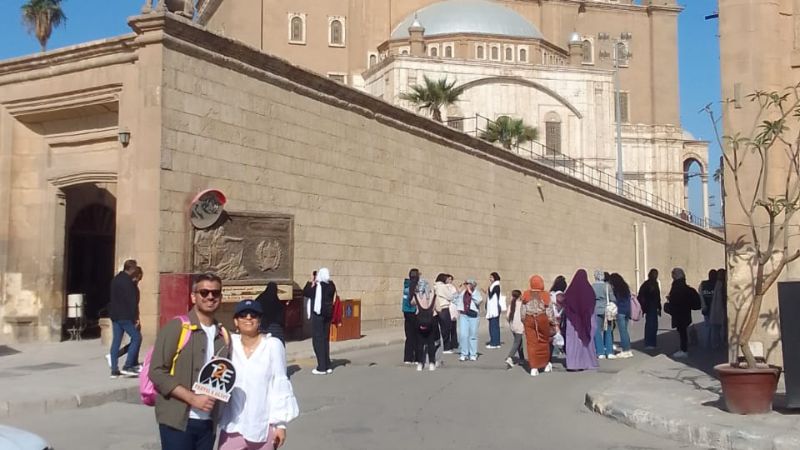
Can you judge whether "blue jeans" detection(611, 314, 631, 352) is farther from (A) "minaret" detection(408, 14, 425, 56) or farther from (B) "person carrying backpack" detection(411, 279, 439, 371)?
(A) "minaret" detection(408, 14, 425, 56)

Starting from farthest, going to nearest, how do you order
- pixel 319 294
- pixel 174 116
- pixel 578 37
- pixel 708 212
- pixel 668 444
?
pixel 708 212 < pixel 578 37 < pixel 174 116 < pixel 319 294 < pixel 668 444

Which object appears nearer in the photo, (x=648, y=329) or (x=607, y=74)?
(x=648, y=329)

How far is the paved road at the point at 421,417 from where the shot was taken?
318 inches

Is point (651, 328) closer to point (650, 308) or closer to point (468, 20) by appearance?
point (650, 308)

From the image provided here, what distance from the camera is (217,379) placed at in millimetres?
4398

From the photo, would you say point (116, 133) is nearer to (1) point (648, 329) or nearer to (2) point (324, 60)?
(1) point (648, 329)

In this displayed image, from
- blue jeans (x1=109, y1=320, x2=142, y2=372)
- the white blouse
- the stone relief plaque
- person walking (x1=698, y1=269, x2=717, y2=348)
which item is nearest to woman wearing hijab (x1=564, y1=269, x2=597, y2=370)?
person walking (x1=698, y1=269, x2=717, y2=348)

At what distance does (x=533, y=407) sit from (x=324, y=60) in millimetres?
54003

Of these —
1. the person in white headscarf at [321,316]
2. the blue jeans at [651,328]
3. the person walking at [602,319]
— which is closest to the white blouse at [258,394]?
the person in white headscarf at [321,316]

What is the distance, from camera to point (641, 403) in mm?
9578

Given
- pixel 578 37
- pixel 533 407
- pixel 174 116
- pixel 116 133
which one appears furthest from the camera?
pixel 578 37

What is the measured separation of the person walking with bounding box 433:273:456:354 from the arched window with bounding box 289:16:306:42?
4762 cm

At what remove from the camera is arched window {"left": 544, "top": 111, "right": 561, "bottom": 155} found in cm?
5378

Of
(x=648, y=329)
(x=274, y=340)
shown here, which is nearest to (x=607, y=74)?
(x=648, y=329)
